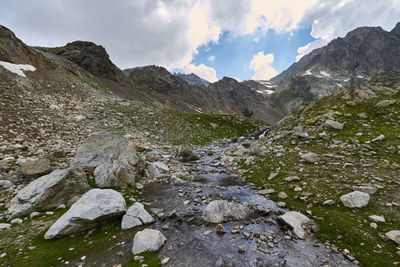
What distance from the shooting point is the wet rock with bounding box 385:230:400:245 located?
603cm

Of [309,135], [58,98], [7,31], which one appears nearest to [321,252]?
[309,135]

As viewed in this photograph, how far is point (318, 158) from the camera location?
47.9ft

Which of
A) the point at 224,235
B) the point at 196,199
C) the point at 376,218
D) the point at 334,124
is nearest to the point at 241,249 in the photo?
the point at 224,235

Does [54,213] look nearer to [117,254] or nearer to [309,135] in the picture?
[117,254]

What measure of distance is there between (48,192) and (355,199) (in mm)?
15333

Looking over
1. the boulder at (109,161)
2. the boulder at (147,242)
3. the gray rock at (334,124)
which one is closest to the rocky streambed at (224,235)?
the boulder at (147,242)

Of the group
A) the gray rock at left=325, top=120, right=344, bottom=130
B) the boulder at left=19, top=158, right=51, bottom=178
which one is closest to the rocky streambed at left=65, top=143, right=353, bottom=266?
the boulder at left=19, top=158, right=51, bottom=178

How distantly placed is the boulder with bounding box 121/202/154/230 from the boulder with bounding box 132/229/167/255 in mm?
1309

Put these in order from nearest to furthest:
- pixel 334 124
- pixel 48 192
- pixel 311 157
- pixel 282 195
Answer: pixel 48 192 < pixel 282 195 < pixel 311 157 < pixel 334 124

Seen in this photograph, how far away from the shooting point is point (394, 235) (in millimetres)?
6172

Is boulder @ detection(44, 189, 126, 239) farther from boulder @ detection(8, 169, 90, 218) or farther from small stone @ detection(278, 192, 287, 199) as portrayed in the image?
small stone @ detection(278, 192, 287, 199)

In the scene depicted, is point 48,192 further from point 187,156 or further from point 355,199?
point 187,156

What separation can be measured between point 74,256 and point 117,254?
4.82 ft

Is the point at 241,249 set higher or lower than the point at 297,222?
lower
